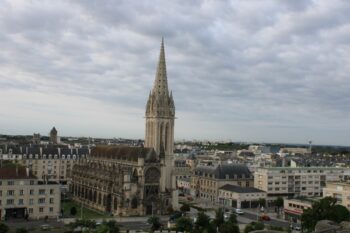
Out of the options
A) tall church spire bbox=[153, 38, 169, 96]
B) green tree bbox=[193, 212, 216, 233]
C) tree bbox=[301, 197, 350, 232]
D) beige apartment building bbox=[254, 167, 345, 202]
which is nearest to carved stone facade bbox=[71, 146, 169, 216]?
tall church spire bbox=[153, 38, 169, 96]

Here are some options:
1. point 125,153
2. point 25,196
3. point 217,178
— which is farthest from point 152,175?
point 217,178

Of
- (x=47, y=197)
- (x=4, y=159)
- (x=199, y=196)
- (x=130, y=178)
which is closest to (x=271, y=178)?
(x=199, y=196)

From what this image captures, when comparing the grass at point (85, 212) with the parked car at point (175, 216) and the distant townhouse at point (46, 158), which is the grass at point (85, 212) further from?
the distant townhouse at point (46, 158)

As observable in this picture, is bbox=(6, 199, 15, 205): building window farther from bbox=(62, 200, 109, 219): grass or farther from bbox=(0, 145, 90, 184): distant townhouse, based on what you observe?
bbox=(0, 145, 90, 184): distant townhouse

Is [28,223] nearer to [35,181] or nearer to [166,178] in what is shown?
[35,181]

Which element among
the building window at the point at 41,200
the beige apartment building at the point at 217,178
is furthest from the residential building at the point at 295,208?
the building window at the point at 41,200
